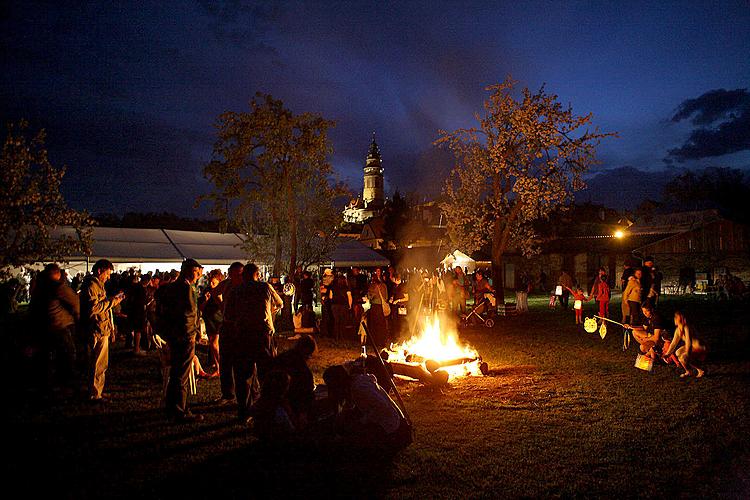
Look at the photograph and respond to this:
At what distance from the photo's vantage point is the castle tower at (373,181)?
5027 inches

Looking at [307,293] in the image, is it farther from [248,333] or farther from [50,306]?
[248,333]

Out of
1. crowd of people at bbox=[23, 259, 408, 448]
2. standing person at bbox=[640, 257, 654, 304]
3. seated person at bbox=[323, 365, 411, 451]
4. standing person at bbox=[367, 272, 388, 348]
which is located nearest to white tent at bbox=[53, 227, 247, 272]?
standing person at bbox=[367, 272, 388, 348]

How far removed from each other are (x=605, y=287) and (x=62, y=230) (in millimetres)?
23276

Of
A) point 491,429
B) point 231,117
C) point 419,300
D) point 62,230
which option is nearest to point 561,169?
point 419,300

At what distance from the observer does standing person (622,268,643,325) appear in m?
12.0

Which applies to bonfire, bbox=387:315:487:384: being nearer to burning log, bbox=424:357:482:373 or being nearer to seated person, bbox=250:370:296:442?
burning log, bbox=424:357:482:373

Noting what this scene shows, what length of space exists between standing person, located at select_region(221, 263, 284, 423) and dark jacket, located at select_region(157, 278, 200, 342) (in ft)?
1.48

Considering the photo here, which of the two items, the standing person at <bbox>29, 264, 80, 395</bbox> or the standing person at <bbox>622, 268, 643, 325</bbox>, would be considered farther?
the standing person at <bbox>622, 268, 643, 325</bbox>

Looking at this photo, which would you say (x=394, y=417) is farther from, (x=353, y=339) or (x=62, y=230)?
(x=62, y=230)

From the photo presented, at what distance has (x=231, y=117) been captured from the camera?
21875 millimetres

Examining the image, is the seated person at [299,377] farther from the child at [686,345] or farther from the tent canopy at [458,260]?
the tent canopy at [458,260]

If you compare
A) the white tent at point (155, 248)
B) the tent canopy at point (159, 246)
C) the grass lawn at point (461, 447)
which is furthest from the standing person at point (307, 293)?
the tent canopy at point (159, 246)

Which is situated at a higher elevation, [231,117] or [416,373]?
[231,117]

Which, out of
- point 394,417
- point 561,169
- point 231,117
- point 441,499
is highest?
point 231,117
